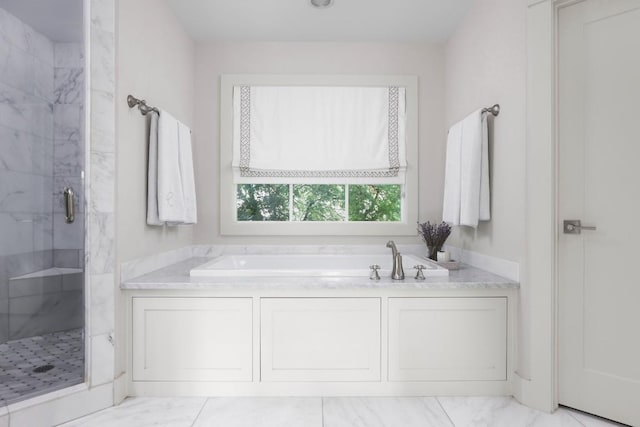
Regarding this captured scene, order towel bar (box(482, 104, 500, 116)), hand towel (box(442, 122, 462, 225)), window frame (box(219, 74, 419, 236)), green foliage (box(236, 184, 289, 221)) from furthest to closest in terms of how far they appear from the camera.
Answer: green foliage (box(236, 184, 289, 221))
window frame (box(219, 74, 419, 236))
hand towel (box(442, 122, 462, 225))
towel bar (box(482, 104, 500, 116))

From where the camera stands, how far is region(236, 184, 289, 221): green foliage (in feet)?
9.98

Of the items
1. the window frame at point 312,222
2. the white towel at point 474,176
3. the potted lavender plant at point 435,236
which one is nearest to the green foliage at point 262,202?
the window frame at point 312,222

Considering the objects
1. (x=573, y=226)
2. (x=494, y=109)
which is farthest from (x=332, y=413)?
(x=494, y=109)

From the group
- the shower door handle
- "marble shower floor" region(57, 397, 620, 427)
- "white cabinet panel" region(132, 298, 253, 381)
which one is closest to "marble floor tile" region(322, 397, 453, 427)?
"marble shower floor" region(57, 397, 620, 427)

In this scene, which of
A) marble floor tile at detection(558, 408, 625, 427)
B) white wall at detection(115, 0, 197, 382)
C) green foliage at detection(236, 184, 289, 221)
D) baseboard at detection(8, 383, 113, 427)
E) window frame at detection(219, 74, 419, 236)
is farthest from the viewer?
green foliage at detection(236, 184, 289, 221)

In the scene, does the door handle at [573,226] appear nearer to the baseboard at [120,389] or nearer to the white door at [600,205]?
the white door at [600,205]

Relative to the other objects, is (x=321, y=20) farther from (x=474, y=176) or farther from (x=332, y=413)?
(x=332, y=413)

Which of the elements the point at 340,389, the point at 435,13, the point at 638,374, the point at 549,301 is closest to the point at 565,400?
the point at 638,374

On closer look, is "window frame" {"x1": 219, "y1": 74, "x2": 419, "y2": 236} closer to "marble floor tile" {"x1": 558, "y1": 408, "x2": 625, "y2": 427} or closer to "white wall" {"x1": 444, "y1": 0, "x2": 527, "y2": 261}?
"white wall" {"x1": 444, "y1": 0, "x2": 527, "y2": 261}

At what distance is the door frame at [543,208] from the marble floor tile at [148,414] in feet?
5.75

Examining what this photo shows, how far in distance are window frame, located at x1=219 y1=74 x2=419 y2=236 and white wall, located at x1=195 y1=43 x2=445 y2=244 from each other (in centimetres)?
5

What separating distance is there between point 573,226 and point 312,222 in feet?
5.81

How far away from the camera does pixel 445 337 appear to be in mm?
1938

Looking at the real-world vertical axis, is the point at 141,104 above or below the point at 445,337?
above
